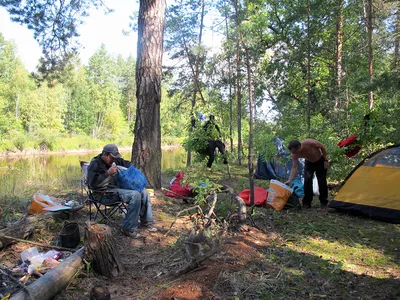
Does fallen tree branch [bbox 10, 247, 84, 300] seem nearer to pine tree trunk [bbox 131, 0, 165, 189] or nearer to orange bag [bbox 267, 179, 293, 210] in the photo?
pine tree trunk [bbox 131, 0, 165, 189]

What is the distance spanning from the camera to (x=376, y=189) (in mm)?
4789

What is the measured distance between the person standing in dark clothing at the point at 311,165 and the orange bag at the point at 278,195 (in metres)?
0.24

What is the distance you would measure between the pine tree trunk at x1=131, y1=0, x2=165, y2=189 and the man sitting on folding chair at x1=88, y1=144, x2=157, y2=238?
1440mm

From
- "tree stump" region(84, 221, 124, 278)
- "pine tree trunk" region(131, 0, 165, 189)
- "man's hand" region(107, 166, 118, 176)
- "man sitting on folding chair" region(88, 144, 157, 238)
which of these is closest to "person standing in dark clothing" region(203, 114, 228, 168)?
"pine tree trunk" region(131, 0, 165, 189)

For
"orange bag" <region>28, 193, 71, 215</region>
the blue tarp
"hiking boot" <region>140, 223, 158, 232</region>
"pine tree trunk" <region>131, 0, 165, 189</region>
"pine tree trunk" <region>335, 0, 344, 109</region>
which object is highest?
"pine tree trunk" <region>335, 0, 344, 109</region>

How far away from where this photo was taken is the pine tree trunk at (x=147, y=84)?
5.61 m

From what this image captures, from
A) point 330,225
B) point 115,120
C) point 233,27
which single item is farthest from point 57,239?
point 115,120

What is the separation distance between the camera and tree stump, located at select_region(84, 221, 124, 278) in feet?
9.11

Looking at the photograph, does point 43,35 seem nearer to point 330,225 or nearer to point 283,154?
point 283,154

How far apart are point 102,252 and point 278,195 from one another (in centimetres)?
321

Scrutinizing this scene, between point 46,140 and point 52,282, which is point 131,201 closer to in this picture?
point 52,282

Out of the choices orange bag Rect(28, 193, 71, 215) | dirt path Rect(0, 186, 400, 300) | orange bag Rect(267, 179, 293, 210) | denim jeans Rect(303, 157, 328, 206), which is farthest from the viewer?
denim jeans Rect(303, 157, 328, 206)

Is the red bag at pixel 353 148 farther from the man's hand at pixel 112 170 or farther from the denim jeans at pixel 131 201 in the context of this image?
the man's hand at pixel 112 170

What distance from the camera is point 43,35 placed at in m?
7.52
